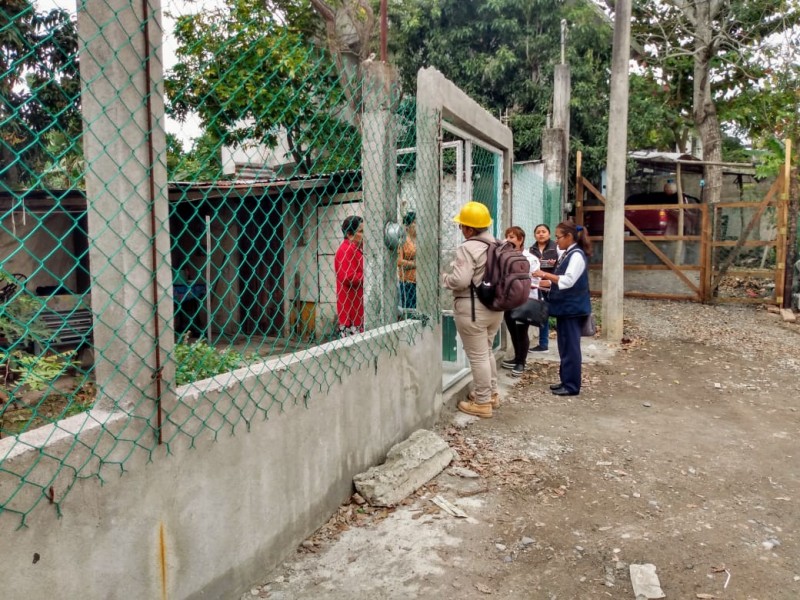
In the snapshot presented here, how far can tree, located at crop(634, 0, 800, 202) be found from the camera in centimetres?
1359

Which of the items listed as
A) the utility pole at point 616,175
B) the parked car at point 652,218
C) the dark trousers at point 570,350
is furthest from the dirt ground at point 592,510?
the parked car at point 652,218

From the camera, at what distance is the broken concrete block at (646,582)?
101 inches

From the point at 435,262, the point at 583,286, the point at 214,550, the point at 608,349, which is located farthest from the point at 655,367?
the point at 214,550

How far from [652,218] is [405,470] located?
10.8 m

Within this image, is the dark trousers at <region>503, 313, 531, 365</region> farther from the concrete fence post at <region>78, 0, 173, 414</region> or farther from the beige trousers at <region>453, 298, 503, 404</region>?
the concrete fence post at <region>78, 0, 173, 414</region>

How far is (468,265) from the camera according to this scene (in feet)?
14.9

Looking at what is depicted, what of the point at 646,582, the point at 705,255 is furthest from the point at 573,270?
the point at 705,255

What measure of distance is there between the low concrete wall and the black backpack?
1241 millimetres

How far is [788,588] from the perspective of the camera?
2629 millimetres

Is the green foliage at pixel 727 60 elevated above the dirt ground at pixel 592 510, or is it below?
above

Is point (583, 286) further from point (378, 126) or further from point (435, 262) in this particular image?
point (378, 126)

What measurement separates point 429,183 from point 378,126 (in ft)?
2.73

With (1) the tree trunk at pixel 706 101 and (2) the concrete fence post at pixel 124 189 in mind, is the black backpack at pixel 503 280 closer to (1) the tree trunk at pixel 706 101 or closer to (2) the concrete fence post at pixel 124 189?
(2) the concrete fence post at pixel 124 189

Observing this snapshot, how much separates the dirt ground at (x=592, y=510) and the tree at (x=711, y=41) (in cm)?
1059
